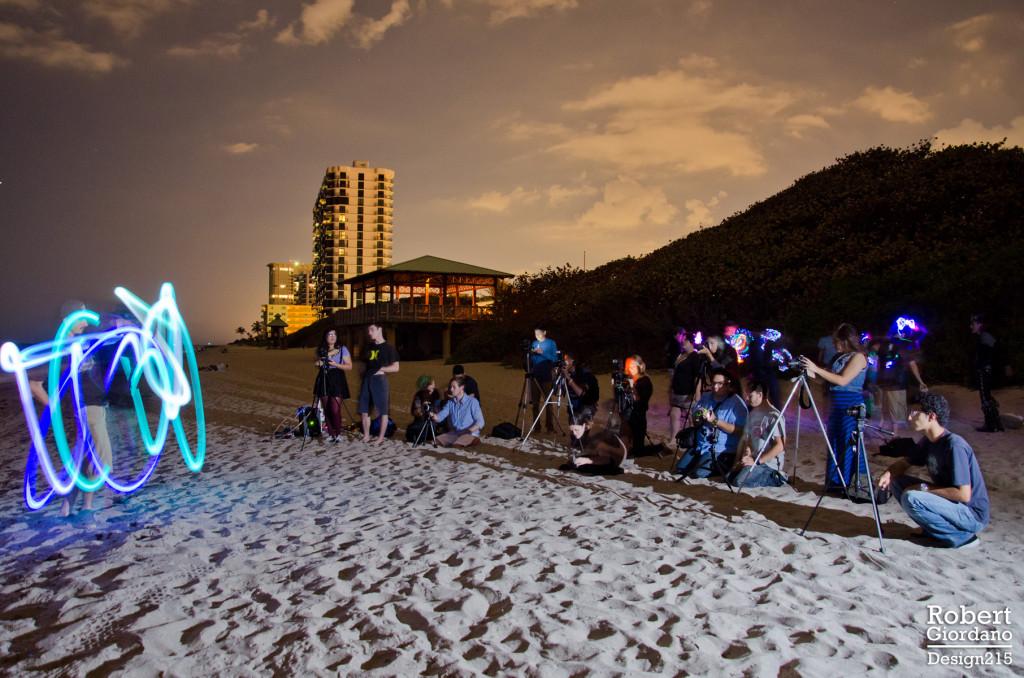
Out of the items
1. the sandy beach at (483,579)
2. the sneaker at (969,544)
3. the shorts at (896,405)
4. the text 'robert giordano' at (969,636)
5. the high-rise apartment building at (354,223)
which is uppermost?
the high-rise apartment building at (354,223)

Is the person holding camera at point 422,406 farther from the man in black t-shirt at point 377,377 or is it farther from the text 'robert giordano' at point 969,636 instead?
the text 'robert giordano' at point 969,636

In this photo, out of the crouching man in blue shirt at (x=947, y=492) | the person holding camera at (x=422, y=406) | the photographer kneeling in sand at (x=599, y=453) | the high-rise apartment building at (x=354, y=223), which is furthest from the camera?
the high-rise apartment building at (x=354, y=223)

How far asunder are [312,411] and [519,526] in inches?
235

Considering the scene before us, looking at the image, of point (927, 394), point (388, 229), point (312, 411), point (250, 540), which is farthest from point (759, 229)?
point (388, 229)

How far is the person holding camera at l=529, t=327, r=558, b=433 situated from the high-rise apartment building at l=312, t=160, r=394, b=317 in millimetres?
119618

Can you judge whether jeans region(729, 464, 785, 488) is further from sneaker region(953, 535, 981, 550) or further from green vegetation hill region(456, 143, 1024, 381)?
green vegetation hill region(456, 143, 1024, 381)

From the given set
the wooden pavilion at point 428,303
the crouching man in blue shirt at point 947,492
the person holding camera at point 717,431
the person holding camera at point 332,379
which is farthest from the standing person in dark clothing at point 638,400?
the wooden pavilion at point 428,303

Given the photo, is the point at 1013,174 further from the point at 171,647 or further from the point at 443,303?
the point at 171,647

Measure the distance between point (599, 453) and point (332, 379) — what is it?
14.3 feet

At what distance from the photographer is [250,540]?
5438 mm

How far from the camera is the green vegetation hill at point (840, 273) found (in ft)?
49.3

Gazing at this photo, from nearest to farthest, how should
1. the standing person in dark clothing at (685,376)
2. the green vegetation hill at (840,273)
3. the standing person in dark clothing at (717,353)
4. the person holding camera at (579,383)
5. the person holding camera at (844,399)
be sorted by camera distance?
1. the person holding camera at (844,399)
2. the standing person in dark clothing at (717,353)
3. the standing person in dark clothing at (685,376)
4. the person holding camera at (579,383)
5. the green vegetation hill at (840,273)

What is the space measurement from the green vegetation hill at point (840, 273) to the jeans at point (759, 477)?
8.55 m

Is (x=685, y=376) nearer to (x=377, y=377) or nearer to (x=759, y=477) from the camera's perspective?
(x=759, y=477)
